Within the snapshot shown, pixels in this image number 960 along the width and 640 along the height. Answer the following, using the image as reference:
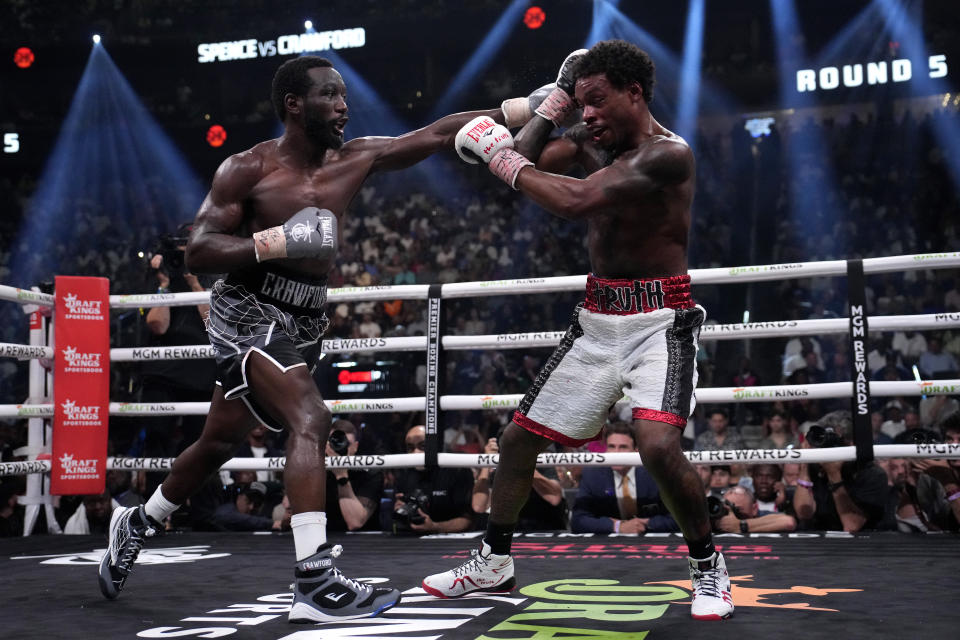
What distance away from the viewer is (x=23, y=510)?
449cm

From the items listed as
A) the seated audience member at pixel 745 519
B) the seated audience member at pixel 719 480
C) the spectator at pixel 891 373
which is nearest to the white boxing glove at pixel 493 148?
the seated audience member at pixel 745 519

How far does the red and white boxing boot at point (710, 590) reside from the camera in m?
2.25

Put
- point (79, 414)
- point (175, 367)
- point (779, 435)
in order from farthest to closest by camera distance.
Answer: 1. point (779, 435)
2. point (175, 367)
3. point (79, 414)

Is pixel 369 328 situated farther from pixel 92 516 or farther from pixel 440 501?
pixel 440 501

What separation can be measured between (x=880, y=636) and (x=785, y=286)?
29.7 ft

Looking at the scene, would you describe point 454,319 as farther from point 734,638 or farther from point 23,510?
point 734,638

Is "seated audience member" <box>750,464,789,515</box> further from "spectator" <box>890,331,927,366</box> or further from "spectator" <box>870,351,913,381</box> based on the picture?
"spectator" <box>890,331,927,366</box>

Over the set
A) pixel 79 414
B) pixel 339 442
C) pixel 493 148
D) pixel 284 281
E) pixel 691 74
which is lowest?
pixel 339 442

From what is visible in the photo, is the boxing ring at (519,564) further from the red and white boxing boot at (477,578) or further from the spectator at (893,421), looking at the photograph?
the spectator at (893,421)

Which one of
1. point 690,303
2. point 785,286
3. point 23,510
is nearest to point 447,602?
point 690,303

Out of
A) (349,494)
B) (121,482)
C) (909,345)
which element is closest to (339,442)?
(349,494)

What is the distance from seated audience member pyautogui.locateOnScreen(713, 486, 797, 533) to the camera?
155 inches

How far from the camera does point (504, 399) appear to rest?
4.11m

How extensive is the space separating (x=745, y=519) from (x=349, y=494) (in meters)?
1.79
